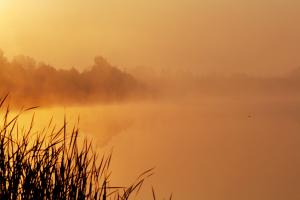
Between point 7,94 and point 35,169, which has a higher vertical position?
point 7,94

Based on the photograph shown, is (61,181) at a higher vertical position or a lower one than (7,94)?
lower

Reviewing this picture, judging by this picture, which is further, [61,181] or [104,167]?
[104,167]

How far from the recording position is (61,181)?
457cm

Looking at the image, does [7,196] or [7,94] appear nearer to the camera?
[7,196]

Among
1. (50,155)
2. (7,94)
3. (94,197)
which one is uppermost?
(7,94)

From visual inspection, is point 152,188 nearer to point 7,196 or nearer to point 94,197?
point 94,197

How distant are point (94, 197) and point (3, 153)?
766 mm

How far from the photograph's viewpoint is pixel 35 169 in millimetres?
4547

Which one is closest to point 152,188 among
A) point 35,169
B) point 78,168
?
point 78,168

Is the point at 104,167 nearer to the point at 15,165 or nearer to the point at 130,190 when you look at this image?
the point at 130,190

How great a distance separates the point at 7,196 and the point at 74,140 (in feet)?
2.34

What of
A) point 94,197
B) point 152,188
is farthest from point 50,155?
point 152,188

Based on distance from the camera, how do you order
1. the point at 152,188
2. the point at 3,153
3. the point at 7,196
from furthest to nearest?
the point at 152,188
the point at 3,153
the point at 7,196

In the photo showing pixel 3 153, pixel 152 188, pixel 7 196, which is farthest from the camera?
pixel 152 188
